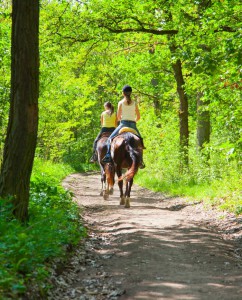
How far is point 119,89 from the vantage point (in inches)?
1001

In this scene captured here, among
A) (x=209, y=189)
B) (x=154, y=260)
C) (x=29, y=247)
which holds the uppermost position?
(x=29, y=247)

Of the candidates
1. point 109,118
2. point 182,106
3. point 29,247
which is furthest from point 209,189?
point 29,247

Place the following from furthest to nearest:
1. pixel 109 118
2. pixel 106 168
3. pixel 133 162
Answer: pixel 109 118 < pixel 106 168 < pixel 133 162

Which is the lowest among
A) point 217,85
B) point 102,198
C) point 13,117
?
point 102,198

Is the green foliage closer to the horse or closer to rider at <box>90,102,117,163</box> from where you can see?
the horse

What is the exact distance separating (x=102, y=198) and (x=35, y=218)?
8.24 m

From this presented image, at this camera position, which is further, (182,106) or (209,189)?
(182,106)

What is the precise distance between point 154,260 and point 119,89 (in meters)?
18.9

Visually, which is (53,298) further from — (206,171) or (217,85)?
(206,171)

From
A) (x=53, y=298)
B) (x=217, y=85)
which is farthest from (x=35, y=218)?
(x=217, y=85)

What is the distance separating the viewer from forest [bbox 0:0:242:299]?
7.39 meters

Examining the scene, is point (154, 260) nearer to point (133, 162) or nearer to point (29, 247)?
point (29, 247)

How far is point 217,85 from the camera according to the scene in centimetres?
1248

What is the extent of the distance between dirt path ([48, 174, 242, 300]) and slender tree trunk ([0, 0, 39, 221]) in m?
1.50
